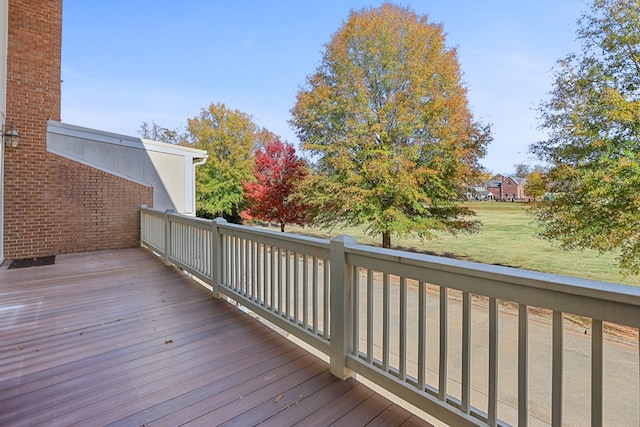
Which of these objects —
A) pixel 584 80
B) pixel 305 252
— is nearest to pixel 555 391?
pixel 305 252

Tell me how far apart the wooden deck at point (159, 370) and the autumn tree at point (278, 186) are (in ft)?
31.4

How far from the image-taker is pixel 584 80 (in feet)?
22.5

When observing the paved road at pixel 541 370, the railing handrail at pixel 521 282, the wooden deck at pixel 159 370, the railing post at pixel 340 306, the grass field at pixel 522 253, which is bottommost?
the paved road at pixel 541 370

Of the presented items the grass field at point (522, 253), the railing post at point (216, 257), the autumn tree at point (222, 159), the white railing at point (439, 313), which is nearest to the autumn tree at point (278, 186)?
the grass field at point (522, 253)

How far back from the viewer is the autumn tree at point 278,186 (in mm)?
13430

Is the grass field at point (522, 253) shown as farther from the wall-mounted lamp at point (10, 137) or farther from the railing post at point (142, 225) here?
the wall-mounted lamp at point (10, 137)

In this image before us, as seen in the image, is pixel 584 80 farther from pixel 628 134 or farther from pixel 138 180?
pixel 138 180

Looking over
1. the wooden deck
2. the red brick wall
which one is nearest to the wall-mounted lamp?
the red brick wall

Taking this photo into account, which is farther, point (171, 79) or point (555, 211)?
point (171, 79)

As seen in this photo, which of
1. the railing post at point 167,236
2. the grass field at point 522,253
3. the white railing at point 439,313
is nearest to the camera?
the white railing at point 439,313

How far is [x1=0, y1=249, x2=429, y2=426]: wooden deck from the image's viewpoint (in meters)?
1.81

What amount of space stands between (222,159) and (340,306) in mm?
17896

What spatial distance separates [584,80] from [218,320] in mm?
8298

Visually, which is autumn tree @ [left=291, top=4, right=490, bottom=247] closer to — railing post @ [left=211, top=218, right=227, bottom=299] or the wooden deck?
railing post @ [left=211, top=218, right=227, bottom=299]
